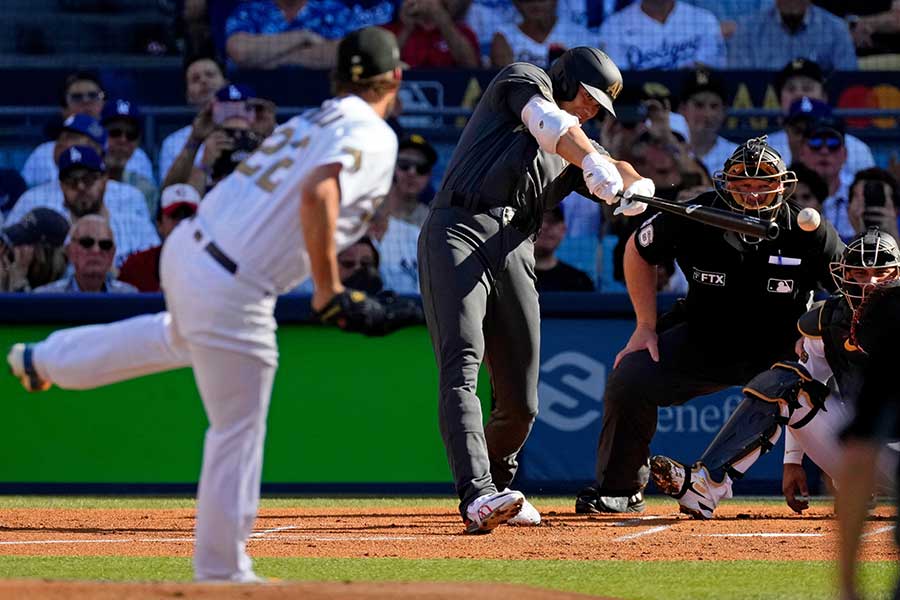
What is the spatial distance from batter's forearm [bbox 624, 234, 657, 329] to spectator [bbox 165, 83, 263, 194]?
3.91 meters

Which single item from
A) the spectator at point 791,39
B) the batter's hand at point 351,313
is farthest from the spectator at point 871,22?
the batter's hand at point 351,313

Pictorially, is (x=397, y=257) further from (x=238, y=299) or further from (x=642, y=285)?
(x=238, y=299)

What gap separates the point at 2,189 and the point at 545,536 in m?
6.21

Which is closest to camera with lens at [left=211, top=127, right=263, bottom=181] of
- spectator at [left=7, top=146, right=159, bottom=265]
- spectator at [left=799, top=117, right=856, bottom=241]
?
spectator at [left=7, top=146, right=159, bottom=265]

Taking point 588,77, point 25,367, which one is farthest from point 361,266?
point 25,367

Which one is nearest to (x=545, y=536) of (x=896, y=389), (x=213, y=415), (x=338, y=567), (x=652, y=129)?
(x=338, y=567)

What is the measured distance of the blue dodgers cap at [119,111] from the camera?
36.3ft

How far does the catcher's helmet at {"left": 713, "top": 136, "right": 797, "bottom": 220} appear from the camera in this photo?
715 cm

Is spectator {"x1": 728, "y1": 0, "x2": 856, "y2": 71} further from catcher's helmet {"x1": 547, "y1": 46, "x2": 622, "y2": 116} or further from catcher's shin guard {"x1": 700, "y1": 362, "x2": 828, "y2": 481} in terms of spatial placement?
catcher's helmet {"x1": 547, "y1": 46, "x2": 622, "y2": 116}

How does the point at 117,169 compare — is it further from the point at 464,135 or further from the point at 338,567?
the point at 338,567

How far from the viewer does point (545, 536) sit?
649 centimetres

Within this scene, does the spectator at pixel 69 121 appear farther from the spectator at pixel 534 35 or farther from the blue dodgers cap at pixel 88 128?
the spectator at pixel 534 35

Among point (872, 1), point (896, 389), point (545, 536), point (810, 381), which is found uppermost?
point (872, 1)

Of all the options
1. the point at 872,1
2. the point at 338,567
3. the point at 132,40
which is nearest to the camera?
the point at 338,567
